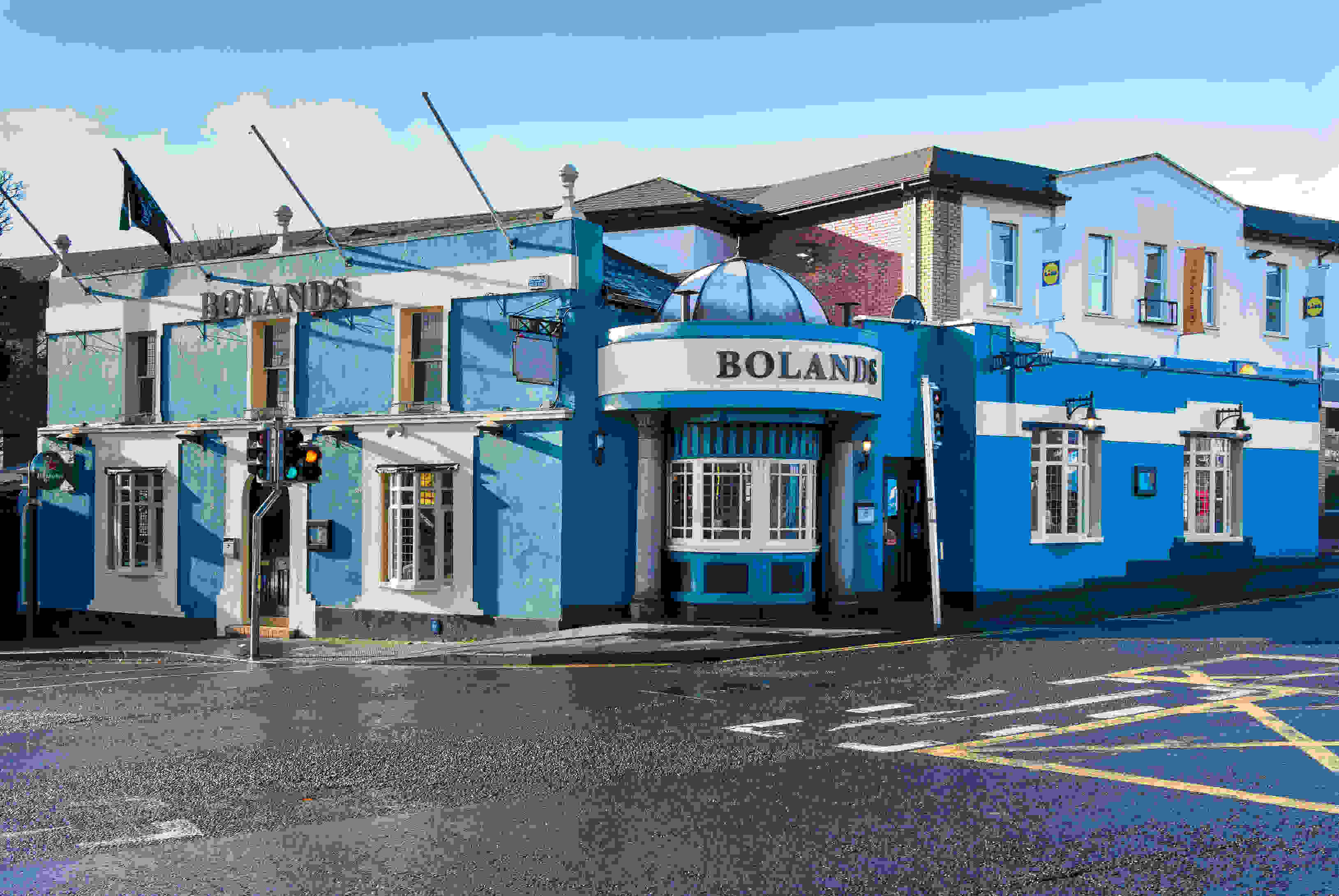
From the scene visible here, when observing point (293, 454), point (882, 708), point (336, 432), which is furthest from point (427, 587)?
point (882, 708)

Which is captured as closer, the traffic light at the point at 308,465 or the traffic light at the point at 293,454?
the traffic light at the point at 308,465

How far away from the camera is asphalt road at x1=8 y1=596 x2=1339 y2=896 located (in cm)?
709

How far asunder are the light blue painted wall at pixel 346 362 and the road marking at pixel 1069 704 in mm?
13918

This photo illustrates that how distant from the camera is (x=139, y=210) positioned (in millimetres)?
22438

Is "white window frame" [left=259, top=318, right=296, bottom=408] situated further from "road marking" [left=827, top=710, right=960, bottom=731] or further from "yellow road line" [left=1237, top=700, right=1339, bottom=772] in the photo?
"yellow road line" [left=1237, top=700, right=1339, bottom=772]

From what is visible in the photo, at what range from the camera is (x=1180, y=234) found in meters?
28.5

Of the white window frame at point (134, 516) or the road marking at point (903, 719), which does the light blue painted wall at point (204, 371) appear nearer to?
the white window frame at point (134, 516)

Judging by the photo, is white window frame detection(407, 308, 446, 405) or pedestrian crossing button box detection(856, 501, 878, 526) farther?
white window frame detection(407, 308, 446, 405)

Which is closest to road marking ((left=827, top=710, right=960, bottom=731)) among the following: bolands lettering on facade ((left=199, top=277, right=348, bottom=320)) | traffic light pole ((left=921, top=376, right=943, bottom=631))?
traffic light pole ((left=921, top=376, right=943, bottom=631))

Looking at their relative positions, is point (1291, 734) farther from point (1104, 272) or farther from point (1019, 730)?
point (1104, 272)

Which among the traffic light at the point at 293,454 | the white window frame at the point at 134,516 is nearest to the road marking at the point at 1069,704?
the traffic light at the point at 293,454

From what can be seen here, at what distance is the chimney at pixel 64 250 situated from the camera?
27.1 metres

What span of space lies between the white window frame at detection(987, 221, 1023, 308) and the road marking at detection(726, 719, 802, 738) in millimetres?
16177

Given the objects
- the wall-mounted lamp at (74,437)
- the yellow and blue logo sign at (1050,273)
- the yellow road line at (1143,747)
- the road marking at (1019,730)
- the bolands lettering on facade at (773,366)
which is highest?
the yellow and blue logo sign at (1050,273)
